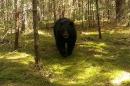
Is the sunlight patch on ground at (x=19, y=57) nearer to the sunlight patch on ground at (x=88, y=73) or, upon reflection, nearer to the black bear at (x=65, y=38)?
the black bear at (x=65, y=38)

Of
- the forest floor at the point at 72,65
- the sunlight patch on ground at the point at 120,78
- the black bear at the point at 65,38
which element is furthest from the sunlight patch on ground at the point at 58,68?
the sunlight patch on ground at the point at 120,78

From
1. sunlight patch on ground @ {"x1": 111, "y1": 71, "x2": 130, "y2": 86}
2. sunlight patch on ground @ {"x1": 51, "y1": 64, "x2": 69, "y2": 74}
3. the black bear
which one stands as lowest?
sunlight patch on ground @ {"x1": 111, "y1": 71, "x2": 130, "y2": 86}

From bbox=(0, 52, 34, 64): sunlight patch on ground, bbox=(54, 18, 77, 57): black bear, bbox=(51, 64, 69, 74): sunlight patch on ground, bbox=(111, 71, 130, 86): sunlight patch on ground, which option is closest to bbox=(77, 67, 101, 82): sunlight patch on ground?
bbox=(51, 64, 69, 74): sunlight patch on ground

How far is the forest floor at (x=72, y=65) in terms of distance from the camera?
15406 mm

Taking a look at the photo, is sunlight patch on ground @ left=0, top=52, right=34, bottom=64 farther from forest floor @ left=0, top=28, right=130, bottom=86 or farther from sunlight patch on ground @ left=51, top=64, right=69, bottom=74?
sunlight patch on ground @ left=51, top=64, right=69, bottom=74

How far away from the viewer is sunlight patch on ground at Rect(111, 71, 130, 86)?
15220 mm

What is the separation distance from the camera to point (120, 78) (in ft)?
51.2

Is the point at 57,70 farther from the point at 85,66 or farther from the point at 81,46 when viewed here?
the point at 81,46

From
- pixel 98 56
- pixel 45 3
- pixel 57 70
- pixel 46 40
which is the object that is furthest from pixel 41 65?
pixel 45 3

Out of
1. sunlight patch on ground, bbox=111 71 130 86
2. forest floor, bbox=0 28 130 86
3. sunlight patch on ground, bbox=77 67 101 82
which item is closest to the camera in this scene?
sunlight patch on ground, bbox=111 71 130 86

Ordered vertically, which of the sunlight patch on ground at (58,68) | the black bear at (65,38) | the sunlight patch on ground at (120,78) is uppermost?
the black bear at (65,38)

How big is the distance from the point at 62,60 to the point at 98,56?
221 cm

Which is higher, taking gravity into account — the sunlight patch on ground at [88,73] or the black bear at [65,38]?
the black bear at [65,38]

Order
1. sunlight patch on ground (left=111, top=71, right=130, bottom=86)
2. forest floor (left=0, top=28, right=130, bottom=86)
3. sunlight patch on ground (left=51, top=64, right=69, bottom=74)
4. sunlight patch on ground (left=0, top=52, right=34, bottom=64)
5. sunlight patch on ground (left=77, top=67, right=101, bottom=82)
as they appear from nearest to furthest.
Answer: sunlight patch on ground (left=111, top=71, right=130, bottom=86)
forest floor (left=0, top=28, right=130, bottom=86)
sunlight patch on ground (left=77, top=67, right=101, bottom=82)
sunlight patch on ground (left=51, top=64, right=69, bottom=74)
sunlight patch on ground (left=0, top=52, right=34, bottom=64)
